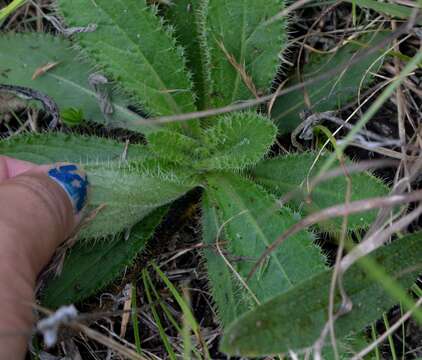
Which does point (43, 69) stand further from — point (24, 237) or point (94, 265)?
point (24, 237)

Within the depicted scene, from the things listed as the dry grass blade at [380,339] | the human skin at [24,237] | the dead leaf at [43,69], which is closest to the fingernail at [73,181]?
the human skin at [24,237]

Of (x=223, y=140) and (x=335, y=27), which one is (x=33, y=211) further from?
(x=335, y=27)

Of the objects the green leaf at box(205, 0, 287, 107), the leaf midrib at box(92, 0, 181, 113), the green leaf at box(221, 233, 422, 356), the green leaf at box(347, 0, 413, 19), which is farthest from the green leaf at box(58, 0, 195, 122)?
the green leaf at box(221, 233, 422, 356)

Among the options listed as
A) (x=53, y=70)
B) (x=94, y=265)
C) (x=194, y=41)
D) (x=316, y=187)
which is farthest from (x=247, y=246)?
(x=53, y=70)

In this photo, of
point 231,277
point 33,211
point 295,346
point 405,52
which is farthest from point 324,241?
point 33,211

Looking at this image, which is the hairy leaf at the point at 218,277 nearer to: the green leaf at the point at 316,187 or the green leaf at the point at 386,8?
the green leaf at the point at 316,187
